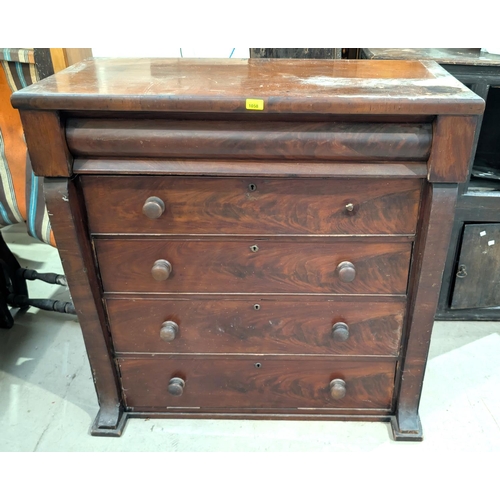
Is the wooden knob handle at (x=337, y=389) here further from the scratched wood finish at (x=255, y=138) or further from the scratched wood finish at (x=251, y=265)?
the scratched wood finish at (x=255, y=138)

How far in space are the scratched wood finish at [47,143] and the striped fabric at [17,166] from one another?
22.4 inches

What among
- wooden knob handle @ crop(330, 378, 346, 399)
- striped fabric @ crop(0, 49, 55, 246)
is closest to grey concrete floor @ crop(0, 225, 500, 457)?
wooden knob handle @ crop(330, 378, 346, 399)

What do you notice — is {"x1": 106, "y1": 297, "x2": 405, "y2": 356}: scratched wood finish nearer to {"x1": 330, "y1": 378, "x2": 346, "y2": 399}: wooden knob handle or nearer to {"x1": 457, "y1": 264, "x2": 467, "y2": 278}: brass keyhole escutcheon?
{"x1": 330, "y1": 378, "x2": 346, "y2": 399}: wooden knob handle

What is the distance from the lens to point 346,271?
4.02 ft

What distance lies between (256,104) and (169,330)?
0.65m

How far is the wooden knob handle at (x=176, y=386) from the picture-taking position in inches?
56.1

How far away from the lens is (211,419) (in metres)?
1.55

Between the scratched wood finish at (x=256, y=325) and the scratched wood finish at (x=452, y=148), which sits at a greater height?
the scratched wood finish at (x=452, y=148)

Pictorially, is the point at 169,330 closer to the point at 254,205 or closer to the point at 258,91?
the point at 254,205

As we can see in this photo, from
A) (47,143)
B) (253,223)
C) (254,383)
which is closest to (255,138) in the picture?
(253,223)

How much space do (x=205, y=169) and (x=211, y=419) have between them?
83cm

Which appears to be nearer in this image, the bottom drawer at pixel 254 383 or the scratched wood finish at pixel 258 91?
the scratched wood finish at pixel 258 91

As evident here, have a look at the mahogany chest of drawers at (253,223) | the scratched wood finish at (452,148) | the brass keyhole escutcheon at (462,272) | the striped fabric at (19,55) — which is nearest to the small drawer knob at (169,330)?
the mahogany chest of drawers at (253,223)

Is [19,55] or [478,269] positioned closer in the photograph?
[19,55]
